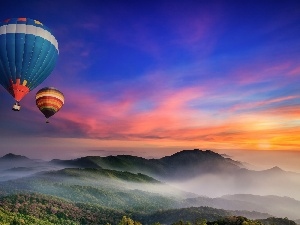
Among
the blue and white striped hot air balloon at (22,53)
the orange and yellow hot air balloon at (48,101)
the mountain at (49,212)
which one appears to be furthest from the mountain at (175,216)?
the blue and white striped hot air balloon at (22,53)

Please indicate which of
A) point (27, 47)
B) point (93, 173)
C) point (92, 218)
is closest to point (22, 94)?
point (27, 47)

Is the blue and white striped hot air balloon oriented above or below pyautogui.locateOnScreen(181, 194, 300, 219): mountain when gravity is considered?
above

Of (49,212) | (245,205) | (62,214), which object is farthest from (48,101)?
(245,205)

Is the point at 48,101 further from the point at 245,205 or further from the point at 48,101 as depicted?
the point at 245,205

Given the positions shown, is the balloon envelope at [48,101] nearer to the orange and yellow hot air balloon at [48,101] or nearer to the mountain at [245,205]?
the orange and yellow hot air balloon at [48,101]

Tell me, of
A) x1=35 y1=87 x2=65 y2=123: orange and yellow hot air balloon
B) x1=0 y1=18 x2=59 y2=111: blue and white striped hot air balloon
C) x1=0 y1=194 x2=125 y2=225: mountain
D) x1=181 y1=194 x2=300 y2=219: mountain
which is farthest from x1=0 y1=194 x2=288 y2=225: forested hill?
x1=181 y1=194 x2=300 y2=219: mountain

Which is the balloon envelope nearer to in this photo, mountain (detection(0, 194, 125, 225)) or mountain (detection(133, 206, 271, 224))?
mountain (detection(0, 194, 125, 225))

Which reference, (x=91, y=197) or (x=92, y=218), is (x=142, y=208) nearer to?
(x=91, y=197)
